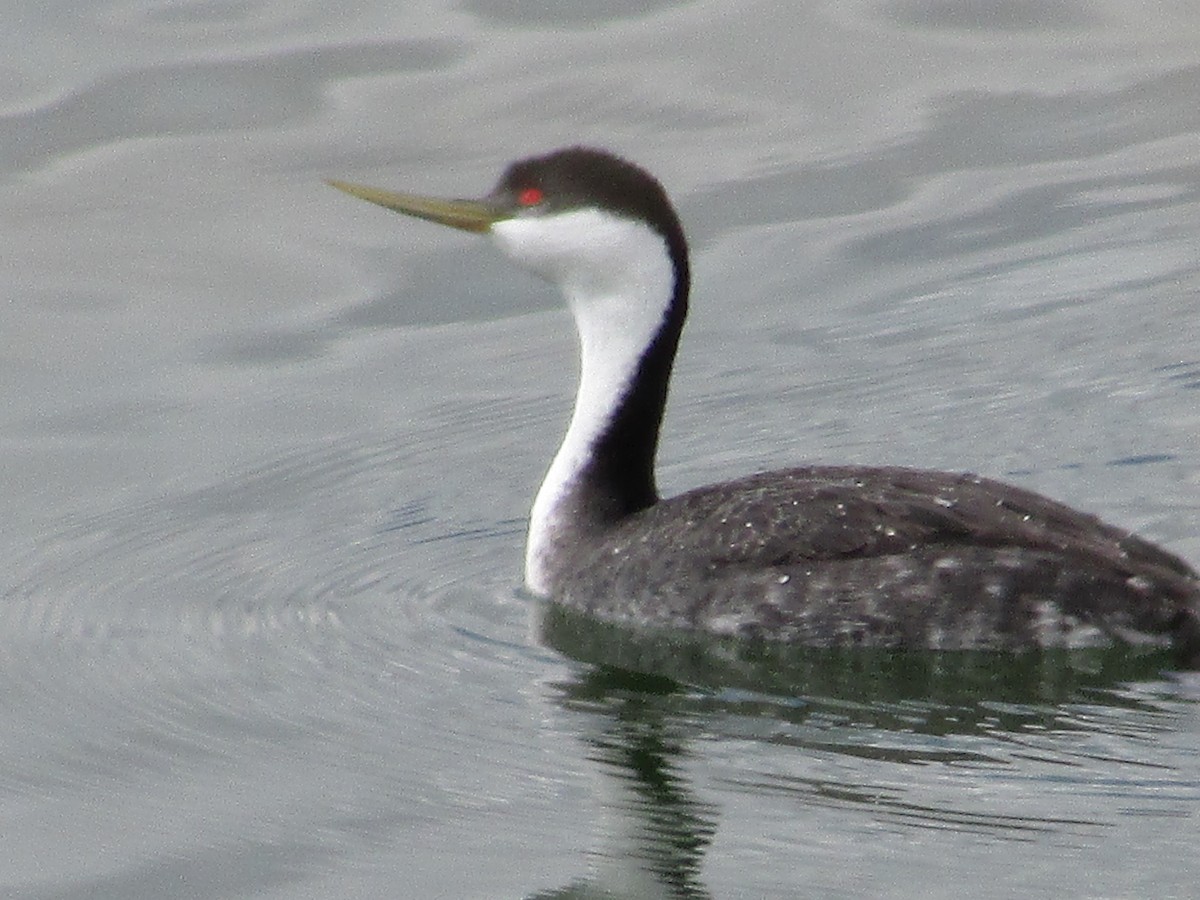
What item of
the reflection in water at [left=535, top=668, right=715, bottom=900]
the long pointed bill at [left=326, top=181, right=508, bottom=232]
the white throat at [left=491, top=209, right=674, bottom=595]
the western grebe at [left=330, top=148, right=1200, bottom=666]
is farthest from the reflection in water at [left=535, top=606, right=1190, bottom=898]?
the long pointed bill at [left=326, top=181, right=508, bottom=232]

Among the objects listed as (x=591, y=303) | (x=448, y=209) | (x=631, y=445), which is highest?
Result: (x=448, y=209)

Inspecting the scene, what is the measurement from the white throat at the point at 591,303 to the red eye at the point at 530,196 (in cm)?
5

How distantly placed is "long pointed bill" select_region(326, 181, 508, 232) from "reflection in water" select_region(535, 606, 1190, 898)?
4.58 ft

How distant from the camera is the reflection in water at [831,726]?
7469 mm

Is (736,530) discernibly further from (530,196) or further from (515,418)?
(515,418)

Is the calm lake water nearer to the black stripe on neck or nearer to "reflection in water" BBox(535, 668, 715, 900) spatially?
"reflection in water" BBox(535, 668, 715, 900)

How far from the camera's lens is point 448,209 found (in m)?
9.65

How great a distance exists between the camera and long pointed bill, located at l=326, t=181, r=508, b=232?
959cm

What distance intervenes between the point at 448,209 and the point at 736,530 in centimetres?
156

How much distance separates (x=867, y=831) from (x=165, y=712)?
237 cm

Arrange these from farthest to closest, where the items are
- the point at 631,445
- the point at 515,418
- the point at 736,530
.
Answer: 1. the point at 515,418
2. the point at 631,445
3. the point at 736,530

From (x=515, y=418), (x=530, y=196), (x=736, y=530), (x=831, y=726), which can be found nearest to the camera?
(x=831, y=726)

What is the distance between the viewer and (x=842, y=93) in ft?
50.1

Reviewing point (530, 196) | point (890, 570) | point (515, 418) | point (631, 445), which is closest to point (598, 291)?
point (530, 196)
